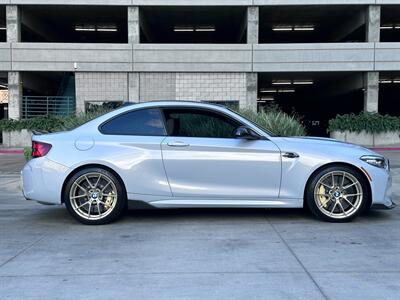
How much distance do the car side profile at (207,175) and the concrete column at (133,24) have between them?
20.3m

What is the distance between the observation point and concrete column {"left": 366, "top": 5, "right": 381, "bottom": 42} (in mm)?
25922

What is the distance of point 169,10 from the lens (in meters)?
27.0

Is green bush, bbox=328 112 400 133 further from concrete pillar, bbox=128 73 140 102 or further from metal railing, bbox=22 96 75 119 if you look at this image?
metal railing, bbox=22 96 75 119

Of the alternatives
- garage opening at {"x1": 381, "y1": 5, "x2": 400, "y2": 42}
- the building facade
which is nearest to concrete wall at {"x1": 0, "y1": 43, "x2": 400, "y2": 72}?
the building facade

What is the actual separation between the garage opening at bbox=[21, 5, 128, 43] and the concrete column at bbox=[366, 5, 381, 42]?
1372 centimetres

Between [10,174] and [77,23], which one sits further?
[77,23]

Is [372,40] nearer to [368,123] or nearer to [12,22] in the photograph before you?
[368,123]

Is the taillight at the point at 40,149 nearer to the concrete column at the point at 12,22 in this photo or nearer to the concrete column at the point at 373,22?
the concrete column at the point at 12,22

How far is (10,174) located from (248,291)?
10852 mm

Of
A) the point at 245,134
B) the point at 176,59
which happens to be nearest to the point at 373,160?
the point at 245,134

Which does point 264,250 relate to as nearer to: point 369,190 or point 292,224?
point 292,224

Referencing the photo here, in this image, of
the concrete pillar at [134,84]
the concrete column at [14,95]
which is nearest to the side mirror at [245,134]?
the concrete pillar at [134,84]

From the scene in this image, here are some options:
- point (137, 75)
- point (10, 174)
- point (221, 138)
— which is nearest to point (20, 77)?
point (137, 75)

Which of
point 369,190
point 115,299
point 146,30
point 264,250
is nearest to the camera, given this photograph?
point 115,299
